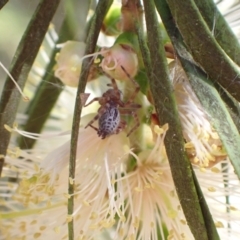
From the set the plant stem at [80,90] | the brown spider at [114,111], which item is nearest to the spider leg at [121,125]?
the brown spider at [114,111]

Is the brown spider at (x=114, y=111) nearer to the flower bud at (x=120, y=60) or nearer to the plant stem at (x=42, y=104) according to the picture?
the flower bud at (x=120, y=60)

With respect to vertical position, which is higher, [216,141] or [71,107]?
[71,107]

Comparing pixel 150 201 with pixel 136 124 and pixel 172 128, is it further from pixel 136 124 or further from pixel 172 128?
pixel 172 128

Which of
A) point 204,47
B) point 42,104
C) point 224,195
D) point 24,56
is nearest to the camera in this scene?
point 204,47

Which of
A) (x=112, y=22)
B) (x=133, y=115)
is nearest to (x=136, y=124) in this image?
(x=133, y=115)

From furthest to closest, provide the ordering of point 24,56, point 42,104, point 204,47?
point 42,104
point 24,56
point 204,47

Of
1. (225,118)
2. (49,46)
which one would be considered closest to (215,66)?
(225,118)

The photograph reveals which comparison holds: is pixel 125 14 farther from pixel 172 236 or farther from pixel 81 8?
pixel 172 236
